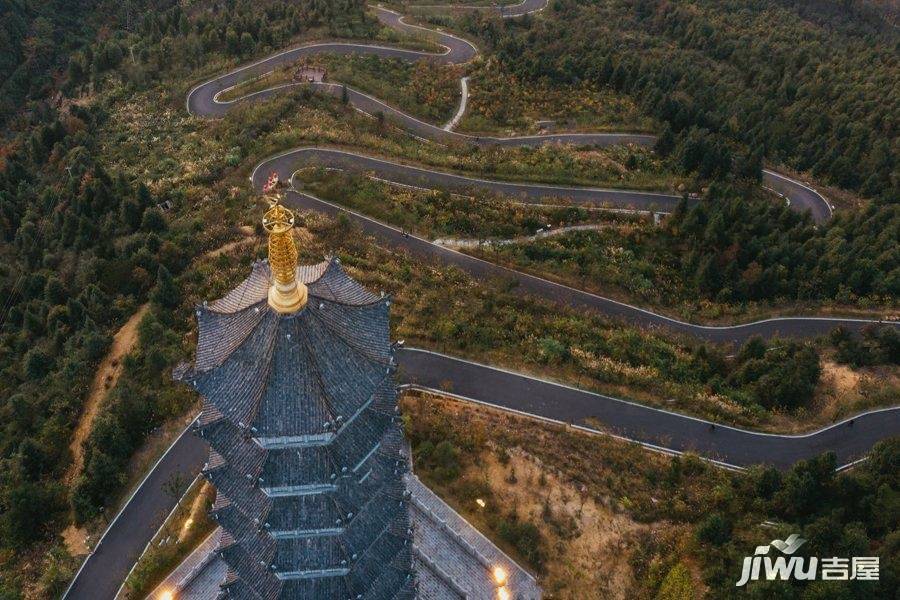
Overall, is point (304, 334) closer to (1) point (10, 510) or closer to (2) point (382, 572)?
(2) point (382, 572)

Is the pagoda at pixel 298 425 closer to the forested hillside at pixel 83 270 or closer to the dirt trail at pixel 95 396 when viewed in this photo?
the dirt trail at pixel 95 396

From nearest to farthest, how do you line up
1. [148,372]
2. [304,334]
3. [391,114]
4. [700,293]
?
[304,334], [148,372], [700,293], [391,114]

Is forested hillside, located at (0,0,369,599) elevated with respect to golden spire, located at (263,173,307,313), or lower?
lower

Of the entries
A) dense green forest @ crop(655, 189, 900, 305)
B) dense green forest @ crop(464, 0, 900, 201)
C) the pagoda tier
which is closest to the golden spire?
the pagoda tier

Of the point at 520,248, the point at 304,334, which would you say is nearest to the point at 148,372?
the point at 304,334

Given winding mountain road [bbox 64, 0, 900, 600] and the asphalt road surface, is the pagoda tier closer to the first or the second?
the asphalt road surface

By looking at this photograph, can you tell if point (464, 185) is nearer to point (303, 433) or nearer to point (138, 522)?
point (138, 522)
